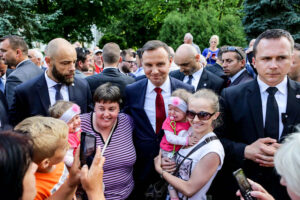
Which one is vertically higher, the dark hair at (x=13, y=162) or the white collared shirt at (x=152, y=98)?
the dark hair at (x=13, y=162)

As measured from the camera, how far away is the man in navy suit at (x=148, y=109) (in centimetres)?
329

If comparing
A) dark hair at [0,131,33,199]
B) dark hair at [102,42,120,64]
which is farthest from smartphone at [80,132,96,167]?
dark hair at [102,42,120,64]

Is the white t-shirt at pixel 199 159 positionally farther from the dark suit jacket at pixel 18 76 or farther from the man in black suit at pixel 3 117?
the dark suit jacket at pixel 18 76

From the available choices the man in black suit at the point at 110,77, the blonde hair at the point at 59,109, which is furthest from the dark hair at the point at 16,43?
the blonde hair at the point at 59,109

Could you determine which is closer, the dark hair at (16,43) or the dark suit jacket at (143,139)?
the dark suit jacket at (143,139)

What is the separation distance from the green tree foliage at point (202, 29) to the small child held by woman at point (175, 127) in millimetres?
17272

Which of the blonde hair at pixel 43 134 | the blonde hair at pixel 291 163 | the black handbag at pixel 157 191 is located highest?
the blonde hair at pixel 291 163

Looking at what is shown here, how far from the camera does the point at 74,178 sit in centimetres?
201

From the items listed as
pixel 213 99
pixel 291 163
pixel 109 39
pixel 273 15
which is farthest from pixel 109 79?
pixel 109 39

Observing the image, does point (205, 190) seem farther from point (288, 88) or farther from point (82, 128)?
point (82, 128)

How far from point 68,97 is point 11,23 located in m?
11.7

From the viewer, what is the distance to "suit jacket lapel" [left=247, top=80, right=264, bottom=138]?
258 cm

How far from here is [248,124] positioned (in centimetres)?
262

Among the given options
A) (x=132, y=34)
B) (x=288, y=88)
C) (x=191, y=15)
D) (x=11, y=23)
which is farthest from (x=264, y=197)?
(x=132, y=34)
